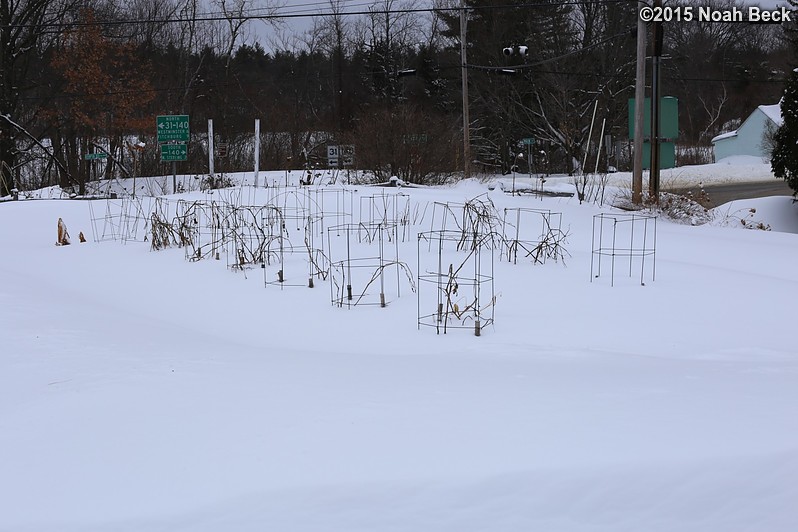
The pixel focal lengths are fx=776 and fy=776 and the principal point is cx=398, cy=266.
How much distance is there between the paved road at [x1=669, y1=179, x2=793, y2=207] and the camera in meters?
20.2

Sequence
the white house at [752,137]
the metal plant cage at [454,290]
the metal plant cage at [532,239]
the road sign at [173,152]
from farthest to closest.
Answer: the white house at [752,137], the road sign at [173,152], the metal plant cage at [532,239], the metal plant cage at [454,290]

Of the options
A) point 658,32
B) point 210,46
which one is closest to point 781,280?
point 658,32

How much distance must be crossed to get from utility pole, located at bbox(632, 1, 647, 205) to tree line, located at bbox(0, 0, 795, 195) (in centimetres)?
329

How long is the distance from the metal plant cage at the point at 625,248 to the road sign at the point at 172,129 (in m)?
11.2

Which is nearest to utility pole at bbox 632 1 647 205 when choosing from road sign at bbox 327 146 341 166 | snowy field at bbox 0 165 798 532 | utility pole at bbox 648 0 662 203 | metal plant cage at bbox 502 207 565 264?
utility pole at bbox 648 0 662 203

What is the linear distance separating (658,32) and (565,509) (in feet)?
41.4

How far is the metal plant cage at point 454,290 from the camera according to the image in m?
5.95

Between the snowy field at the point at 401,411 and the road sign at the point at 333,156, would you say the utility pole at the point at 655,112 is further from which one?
the road sign at the point at 333,156

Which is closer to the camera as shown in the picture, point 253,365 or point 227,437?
point 227,437

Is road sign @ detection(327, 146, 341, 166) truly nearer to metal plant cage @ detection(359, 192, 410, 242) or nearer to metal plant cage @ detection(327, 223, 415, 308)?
metal plant cage @ detection(359, 192, 410, 242)

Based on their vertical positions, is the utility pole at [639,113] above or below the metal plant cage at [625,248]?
above

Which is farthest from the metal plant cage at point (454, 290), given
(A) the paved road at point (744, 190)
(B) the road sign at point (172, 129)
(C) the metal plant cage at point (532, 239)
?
(A) the paved road at point (744, 190)

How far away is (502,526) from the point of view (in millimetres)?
2900

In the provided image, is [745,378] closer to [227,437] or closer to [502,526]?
[502,526]
